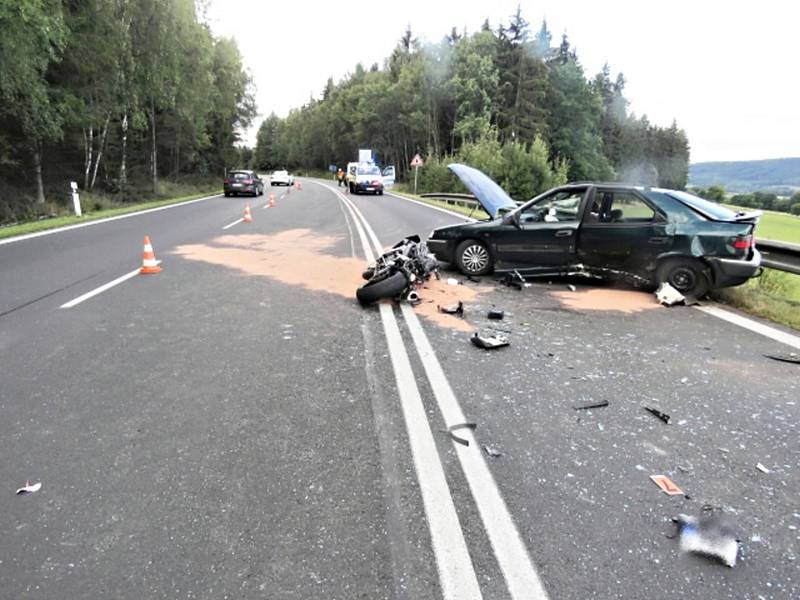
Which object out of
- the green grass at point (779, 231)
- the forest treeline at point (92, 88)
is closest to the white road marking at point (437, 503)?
the green grass at point (779, 231)

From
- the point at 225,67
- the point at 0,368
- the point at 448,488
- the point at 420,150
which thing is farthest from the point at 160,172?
the point at 448,488

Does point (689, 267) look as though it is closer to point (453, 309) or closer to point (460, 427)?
point (453, 309)

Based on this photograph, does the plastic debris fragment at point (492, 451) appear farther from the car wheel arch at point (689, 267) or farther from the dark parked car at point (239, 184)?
the dark parked car at point (239, 184)

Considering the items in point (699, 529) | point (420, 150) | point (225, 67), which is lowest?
point (699, 529)

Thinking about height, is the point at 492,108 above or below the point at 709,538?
above

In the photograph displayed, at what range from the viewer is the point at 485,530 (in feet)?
8.81

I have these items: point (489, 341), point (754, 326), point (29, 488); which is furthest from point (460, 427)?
point (754, 326)

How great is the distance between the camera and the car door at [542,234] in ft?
27.3

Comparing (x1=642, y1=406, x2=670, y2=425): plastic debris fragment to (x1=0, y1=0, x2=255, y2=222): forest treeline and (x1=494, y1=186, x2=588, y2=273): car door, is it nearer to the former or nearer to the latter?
(x1=494, y1=186, x2=588, y2=273): car door

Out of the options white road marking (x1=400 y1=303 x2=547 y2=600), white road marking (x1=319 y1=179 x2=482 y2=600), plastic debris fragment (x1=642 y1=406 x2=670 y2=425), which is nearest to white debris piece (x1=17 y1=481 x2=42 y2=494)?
white road marking (x1=319 y1=179 x2=482 y2=600)

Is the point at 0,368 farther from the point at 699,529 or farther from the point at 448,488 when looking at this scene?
the point at 699,529

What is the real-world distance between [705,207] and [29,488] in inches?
319

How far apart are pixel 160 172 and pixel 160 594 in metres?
Answer: 51.8

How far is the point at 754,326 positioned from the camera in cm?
654
